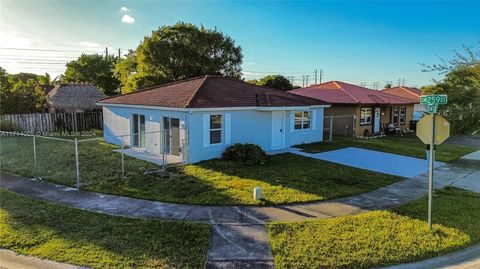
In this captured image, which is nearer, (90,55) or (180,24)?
(180,24)

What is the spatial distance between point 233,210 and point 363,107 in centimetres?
2021

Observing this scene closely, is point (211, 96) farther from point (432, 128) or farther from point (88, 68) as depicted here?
point (88, 68)

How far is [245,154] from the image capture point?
572 inches

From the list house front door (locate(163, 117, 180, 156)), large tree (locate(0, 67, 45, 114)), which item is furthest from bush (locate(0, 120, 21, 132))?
house front door (locate(163, 117, 180, 156))

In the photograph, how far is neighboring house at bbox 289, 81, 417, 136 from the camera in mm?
25141

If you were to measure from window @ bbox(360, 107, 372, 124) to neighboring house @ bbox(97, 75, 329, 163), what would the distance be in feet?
22.9

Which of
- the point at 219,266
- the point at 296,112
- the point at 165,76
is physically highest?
the point at 165,76

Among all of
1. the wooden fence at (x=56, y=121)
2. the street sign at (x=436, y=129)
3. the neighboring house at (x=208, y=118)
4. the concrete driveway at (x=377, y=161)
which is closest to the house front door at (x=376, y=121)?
the neighboring house at (x=208, y=118)

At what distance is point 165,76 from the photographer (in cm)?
3056

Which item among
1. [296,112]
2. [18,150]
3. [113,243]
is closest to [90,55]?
[18,150]

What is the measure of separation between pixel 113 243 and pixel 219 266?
7.69 ft

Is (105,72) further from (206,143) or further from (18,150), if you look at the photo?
(206,143)

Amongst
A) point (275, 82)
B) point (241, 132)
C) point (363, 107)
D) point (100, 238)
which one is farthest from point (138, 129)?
point (275, 82)

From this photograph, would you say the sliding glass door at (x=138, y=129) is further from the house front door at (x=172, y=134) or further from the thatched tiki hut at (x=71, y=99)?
the thatched tiki hut at (x=71, y=99)
